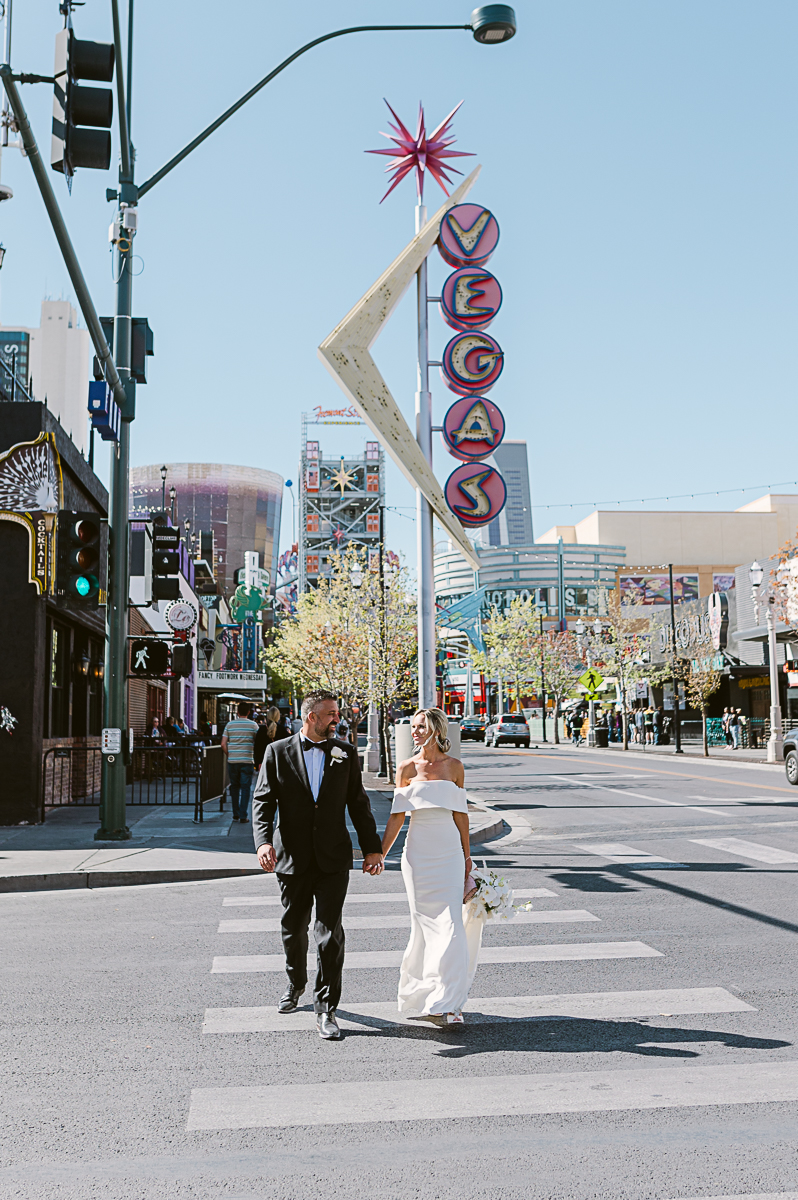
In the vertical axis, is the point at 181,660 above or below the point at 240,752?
above

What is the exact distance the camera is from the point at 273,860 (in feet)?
21.1

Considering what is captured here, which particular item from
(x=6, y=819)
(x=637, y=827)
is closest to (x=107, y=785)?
(x=6, y=819)

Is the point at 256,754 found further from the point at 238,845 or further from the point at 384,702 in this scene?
the point at 384,702

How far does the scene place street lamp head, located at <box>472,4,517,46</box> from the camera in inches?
426

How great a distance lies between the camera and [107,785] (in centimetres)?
1442

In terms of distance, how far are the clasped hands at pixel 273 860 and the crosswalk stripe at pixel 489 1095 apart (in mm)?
1361

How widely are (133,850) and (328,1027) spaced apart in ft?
27.1

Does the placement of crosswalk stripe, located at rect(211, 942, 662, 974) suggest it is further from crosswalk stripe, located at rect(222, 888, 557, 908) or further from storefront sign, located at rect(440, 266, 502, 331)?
storefront sign, located at rect(440, 266, 502, 331)

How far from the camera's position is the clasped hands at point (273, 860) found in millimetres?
6366

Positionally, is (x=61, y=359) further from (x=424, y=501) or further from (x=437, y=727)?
(x=437, y=727)

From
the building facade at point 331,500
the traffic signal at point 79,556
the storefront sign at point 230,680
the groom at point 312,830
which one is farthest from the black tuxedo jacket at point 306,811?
the building facade at point 331,500

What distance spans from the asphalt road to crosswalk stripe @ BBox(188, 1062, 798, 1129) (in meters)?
0.02

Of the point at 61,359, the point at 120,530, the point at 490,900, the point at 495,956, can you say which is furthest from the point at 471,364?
the point at 61,359

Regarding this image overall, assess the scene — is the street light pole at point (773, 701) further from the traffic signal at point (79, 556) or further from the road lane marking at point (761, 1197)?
the road lane marking at point (761, 1197)
